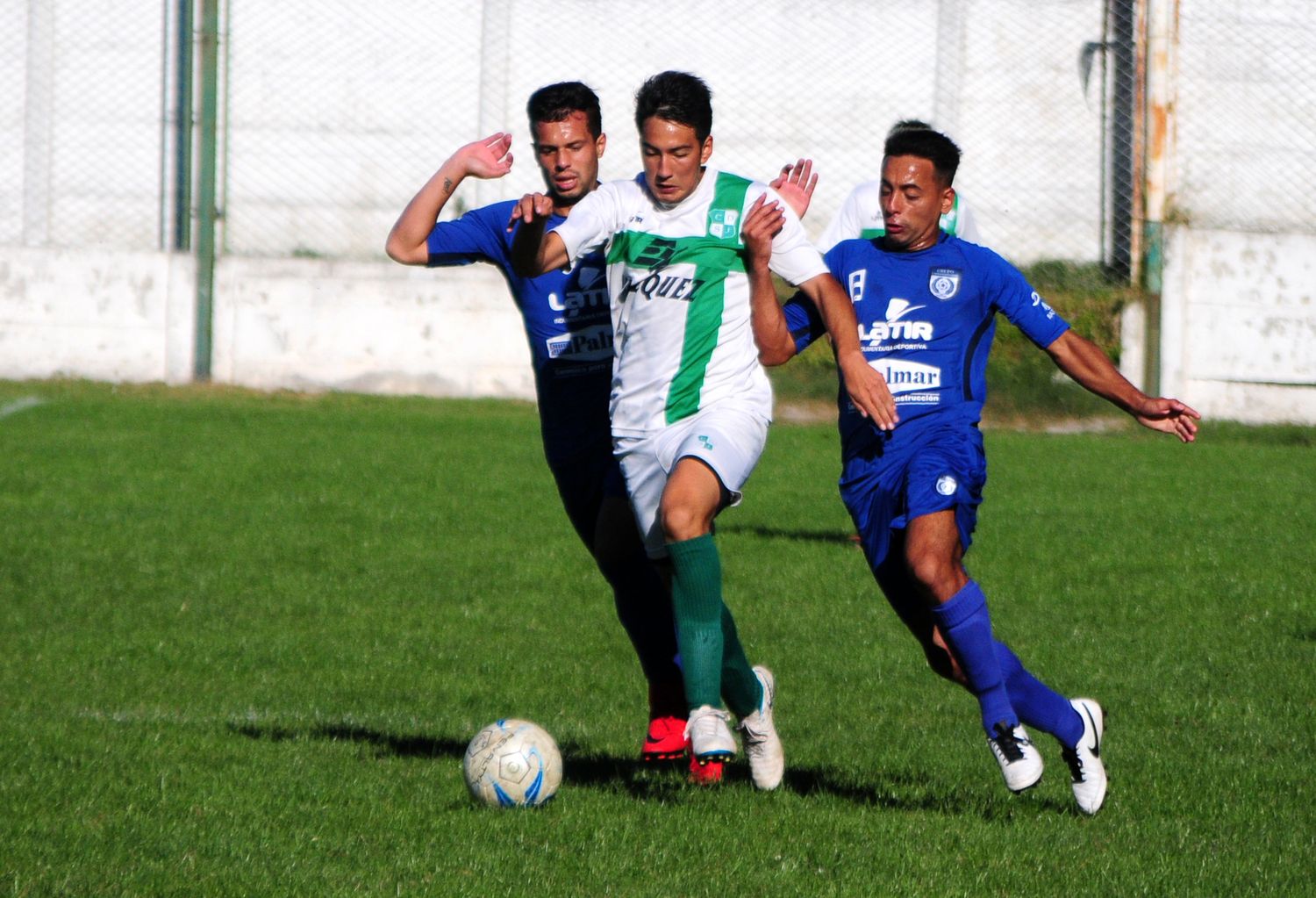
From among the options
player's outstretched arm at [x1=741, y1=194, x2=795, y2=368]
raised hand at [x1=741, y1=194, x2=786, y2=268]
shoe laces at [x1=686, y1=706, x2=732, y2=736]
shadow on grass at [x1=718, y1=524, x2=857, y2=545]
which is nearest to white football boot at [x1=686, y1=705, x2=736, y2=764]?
shoe laces at [x1=686, y1=706, x2=732, y2=736]

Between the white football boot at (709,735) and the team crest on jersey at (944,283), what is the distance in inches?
58.1

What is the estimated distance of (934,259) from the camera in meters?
5.19

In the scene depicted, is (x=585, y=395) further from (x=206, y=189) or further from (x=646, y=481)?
(x=206, y=189)

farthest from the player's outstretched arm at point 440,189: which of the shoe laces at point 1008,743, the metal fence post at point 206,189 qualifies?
the metal fence post at point 206,189

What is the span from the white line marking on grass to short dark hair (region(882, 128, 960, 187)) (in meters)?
10.2

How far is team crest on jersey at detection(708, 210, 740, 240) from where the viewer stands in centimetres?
509

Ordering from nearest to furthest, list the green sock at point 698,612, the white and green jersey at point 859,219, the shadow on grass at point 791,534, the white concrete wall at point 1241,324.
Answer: the green sock at point 698,612
the white and green jersey at point 859,219
the shadow on grass at point 791,534
the white concrete wall at point 1241,324

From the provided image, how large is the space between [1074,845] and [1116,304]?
38.9 feet

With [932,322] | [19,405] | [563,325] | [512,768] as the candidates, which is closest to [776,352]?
[932,322]

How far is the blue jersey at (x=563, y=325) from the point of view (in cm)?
559

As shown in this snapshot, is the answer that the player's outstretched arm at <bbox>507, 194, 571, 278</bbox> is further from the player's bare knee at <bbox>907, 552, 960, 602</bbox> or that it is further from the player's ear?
the player's bare knee at <bbox>907, 552, 960, 602</bbox>

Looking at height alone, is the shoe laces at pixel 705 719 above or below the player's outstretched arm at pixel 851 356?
below

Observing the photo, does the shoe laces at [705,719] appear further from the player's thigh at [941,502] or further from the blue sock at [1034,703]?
the blue sock at [1034,703]

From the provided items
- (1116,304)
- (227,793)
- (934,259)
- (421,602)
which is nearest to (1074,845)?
(934,259)
